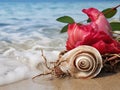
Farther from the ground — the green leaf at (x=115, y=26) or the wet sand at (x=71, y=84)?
the green leaf at (x=115, y=26)

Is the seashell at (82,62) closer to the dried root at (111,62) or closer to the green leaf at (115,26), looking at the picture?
the dried root at (111,62)

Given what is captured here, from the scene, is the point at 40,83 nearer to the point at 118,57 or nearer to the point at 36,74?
the point at 36,74

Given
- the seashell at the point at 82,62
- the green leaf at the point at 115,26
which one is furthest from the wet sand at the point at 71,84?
the green leaf at the point at 115,26

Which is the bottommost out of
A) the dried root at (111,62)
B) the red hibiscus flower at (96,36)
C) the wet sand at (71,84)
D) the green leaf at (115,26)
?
the wet sand at (71,84)

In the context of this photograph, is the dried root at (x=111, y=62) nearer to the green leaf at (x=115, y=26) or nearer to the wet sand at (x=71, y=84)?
the wet sand at (x=71, y=84)

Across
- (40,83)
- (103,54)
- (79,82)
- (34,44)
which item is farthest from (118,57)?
(34,44)

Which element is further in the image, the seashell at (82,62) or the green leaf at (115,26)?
the green leaf at (115,26)

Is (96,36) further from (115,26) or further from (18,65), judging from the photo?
(18,65)
